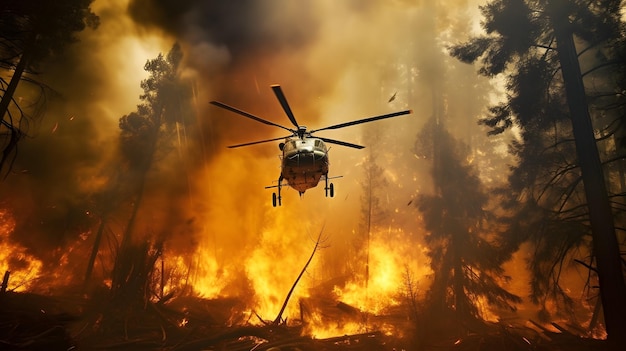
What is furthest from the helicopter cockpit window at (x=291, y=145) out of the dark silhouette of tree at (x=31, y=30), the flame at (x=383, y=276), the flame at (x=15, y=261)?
the flame at (x=15, y=261)

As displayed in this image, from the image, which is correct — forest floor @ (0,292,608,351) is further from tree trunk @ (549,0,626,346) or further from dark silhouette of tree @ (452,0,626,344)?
dark silhouette of tree @ (452,0,626,344)

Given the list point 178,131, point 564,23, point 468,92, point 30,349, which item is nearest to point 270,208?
point 178,131

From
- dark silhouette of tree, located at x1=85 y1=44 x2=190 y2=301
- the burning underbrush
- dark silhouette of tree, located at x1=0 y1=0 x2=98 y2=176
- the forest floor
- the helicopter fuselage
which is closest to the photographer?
dark silhouette of tree, located at x1=0 y1=0 x2=98 y2=176

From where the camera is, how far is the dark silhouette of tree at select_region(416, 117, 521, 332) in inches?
813

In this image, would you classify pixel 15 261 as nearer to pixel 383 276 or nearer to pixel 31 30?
pixel 31 30

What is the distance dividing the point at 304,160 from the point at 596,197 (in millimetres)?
9046

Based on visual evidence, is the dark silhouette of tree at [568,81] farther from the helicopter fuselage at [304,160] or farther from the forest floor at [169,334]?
the helicopter fuselage at [304,160]

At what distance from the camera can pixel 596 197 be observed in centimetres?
891

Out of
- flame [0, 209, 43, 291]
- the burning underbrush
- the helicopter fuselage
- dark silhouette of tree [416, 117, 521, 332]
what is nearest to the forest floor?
the burning underbrush

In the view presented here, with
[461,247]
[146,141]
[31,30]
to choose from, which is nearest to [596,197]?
[461,247]

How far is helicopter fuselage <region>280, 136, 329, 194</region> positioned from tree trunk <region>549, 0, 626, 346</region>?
26.9 feet

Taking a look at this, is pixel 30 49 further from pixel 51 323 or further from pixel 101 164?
pixel 101 164

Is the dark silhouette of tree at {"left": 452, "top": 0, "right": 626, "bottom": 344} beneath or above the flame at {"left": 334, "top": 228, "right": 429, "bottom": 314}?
above

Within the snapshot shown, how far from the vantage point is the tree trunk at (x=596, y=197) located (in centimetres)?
836
